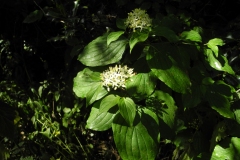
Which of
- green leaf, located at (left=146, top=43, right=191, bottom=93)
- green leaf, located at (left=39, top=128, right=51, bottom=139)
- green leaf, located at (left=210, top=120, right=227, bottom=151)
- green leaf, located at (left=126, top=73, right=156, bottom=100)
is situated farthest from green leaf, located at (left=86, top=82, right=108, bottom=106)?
green leaf, located at (left=39, top=128, right=51, bottom=139)

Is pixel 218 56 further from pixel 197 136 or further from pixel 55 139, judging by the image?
pixel 55 139

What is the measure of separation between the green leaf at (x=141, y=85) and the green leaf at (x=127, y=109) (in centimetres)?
5

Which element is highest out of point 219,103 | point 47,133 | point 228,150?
point 219,103

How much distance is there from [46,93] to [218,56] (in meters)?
1.58

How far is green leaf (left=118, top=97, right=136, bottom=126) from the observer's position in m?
0.84

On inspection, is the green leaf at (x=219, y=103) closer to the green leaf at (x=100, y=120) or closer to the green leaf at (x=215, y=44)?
the green leaf at (x=215, y=44)

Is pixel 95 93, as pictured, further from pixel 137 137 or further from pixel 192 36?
pixel 192 36

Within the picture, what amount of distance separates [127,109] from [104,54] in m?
0.27

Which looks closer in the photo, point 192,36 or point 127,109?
point 127,109

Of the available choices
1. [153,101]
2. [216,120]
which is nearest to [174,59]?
[153,101]

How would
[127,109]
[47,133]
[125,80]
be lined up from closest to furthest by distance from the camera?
1. [127,109]
2. [125,80]
3. [47,133]

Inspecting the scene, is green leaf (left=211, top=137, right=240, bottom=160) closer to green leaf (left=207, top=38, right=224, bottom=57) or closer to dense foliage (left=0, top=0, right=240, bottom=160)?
dense foliage (left=0, top=0, right=240, bottom=160)

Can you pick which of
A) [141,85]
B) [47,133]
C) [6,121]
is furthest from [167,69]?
[47,133]

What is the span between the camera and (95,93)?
99 cm
